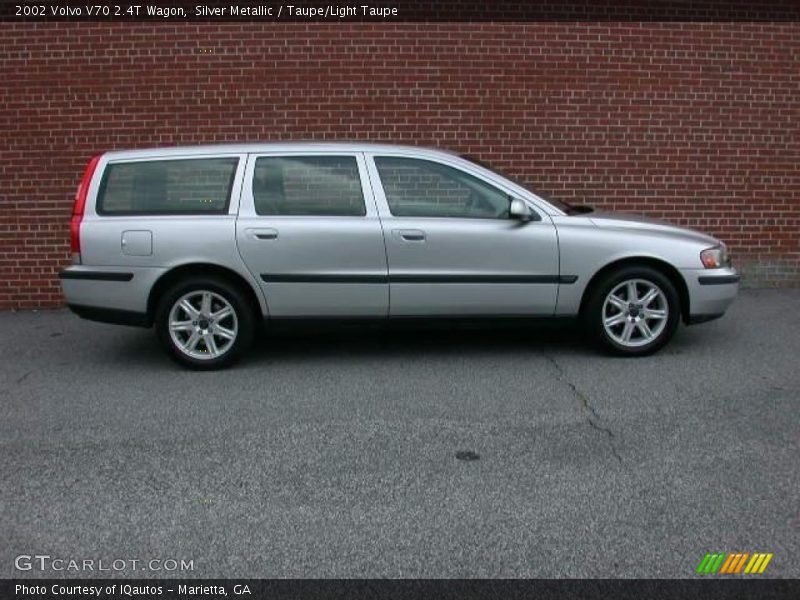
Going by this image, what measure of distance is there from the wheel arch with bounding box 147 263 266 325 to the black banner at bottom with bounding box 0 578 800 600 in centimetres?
322

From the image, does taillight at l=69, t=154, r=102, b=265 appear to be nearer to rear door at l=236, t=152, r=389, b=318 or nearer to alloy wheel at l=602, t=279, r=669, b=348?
rear door at l=236, t=152, r=389, b=318

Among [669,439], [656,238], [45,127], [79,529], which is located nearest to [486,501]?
[669,439]

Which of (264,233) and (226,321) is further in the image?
(226,321)

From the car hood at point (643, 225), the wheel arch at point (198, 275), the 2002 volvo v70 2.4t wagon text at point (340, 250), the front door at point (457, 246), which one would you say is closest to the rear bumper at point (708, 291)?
the 2002 volvo v70 2.4t wagon text at point (340, 250)

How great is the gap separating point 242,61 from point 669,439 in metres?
5.99

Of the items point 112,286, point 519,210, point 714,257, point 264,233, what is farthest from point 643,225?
point 112,286

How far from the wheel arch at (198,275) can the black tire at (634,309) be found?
2.39 metres

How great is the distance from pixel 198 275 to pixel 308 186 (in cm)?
102

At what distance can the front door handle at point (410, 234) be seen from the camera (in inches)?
253

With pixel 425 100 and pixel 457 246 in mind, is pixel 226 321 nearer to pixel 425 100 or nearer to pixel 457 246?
pixel 457 246

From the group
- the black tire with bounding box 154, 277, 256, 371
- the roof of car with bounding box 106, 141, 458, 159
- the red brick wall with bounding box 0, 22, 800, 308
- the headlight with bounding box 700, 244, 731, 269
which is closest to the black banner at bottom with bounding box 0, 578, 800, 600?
the black tire with bounding box 154, 277, 256, 371

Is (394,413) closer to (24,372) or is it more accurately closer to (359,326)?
(359,326)

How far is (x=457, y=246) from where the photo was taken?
643 centimetres
